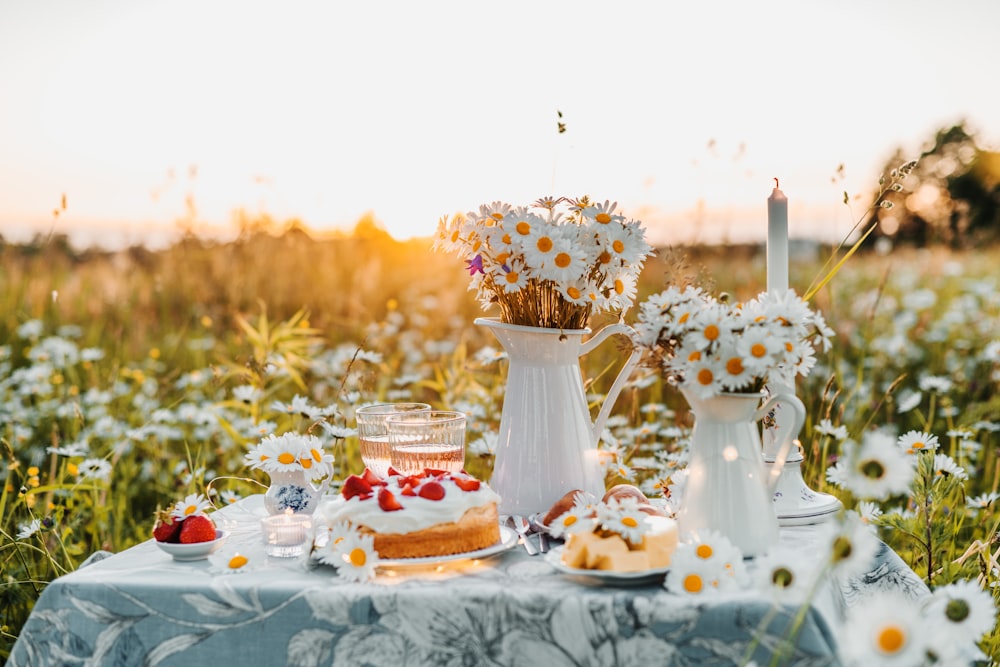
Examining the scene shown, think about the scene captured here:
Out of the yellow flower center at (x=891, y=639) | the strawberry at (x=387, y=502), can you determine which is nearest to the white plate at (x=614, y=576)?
the strawberry at (x=387, y=502)

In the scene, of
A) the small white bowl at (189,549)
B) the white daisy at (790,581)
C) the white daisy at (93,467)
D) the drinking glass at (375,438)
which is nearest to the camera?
the white daisy at (790,581)

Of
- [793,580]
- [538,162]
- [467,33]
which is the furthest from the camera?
[467,33]

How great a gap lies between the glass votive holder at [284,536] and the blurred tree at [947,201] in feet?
4.18

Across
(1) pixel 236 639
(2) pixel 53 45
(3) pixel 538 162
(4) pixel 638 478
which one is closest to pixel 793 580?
(1) pixel 236 639

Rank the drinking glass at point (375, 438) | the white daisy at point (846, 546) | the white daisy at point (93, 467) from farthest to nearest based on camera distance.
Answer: the white daisy at point (93, 467), the drinking glass at point (375, 438), the white daisy at point (846, 546)

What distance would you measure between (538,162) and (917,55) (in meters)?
2.39

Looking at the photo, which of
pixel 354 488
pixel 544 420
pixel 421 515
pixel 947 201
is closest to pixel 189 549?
pixel 354 488

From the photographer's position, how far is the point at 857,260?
875 cm

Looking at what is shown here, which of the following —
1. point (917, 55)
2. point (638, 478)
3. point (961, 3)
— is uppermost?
point (961, 3)

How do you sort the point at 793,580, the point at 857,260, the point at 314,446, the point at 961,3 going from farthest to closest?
the point at 857,260, the point at 961,3, the point at 314,446, the point at 793,580

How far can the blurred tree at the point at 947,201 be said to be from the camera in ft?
11.0

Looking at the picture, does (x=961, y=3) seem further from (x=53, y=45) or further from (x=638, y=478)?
(x=53, y=45)

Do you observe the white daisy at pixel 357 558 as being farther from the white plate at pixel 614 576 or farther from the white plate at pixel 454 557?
the white plate at pixel 614 576

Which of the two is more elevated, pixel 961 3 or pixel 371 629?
pixel 961 3
